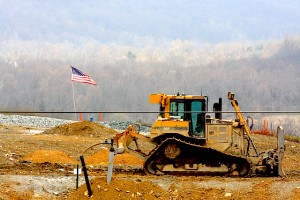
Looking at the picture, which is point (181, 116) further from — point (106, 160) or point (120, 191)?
point (120, 191)

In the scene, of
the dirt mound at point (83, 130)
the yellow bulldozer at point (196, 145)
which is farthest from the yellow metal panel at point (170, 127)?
the dirt mound at point (83, 130)

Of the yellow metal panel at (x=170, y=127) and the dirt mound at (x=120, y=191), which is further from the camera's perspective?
the yellow metal panel at (x=170, y=127)

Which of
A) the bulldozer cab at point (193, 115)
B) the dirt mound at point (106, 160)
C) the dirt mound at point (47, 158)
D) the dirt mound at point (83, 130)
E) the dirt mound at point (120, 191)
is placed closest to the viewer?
the dirt mound at point (120, 191)

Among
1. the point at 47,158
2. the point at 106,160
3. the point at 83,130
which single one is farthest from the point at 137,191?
the point at 83,130

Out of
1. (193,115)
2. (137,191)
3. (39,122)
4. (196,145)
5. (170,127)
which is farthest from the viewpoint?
(39,122)

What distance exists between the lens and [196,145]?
23.4m

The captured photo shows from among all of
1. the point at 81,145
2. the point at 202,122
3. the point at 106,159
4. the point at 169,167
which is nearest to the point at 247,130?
the point at 202,122

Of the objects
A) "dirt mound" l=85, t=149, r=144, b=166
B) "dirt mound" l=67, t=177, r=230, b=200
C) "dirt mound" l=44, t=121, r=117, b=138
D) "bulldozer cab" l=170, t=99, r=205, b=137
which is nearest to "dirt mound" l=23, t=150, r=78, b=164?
"dirt mound" l=85, t=149, r=144, b=166

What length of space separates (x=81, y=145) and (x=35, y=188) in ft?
61.8

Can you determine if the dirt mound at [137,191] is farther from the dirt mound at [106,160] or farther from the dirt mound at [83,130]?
the dirt mound at [83,130]

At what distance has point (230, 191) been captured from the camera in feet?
63.6

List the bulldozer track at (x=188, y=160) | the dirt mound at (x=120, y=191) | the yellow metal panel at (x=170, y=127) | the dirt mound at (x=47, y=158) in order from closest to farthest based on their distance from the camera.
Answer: the dirt mound at (x=120, y=191), the bulldozer track at (x=188, y=160), the yellow metal panel at (x=170, y=127), the dirt mound at (x=47, y=158)

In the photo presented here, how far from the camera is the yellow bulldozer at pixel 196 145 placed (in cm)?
2352

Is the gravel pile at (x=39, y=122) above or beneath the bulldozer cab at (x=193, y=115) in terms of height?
beneath
